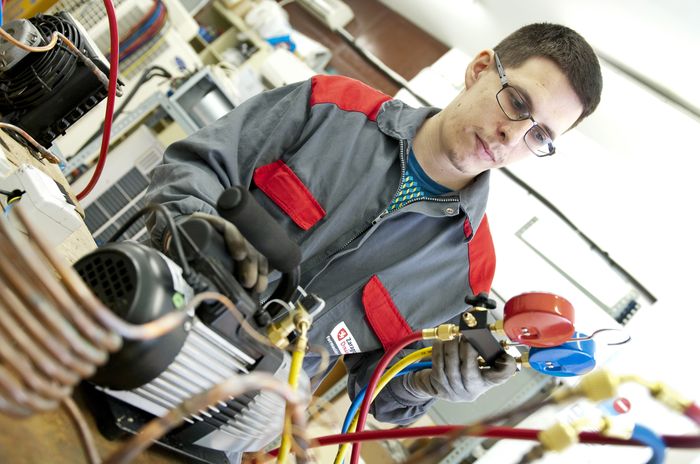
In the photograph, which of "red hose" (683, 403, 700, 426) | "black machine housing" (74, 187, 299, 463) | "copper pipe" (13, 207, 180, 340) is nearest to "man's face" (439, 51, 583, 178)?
"black machine housing" (74, 187, 299, 463)

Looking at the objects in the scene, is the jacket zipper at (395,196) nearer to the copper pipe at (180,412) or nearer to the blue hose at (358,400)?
the blue hose at (358,400)

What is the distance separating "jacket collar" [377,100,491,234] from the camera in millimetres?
1231

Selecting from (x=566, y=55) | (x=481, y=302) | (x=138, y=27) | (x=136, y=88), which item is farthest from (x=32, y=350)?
(x=138, y=27)

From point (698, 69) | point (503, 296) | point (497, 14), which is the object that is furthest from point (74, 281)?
point (497, 14)

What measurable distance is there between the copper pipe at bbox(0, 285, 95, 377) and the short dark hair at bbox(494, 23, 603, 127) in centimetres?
113

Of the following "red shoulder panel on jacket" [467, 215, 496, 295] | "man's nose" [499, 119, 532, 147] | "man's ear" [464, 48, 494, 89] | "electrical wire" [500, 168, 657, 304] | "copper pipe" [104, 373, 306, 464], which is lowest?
"electrical wire" [500, 168, 657, 304]

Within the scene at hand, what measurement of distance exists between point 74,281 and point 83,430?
151mm

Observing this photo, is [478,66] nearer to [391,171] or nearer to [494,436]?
[391,171]

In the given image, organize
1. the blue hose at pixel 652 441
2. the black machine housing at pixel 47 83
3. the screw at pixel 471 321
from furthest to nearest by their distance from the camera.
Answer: the black machine housing at pixel 47 83 < the screw at pixel 471 321 < the blue hose at pixel 652 441

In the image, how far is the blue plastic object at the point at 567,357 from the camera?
2.53ft

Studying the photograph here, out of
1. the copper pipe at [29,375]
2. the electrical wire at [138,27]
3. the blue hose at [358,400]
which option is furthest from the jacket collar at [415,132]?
the electrical wire at [138,27]

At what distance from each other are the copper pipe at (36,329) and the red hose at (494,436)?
0.98ft

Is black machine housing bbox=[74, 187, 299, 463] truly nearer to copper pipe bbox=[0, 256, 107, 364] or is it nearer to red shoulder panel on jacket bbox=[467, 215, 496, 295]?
copper pipe bbox=[0, 256, 107, 364]

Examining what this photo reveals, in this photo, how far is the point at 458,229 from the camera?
1.26 meters
